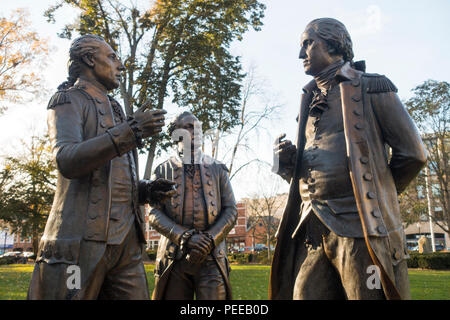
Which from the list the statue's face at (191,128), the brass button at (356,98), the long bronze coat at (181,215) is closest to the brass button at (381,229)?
the brass button at (356,98)

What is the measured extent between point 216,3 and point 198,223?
1809 cm

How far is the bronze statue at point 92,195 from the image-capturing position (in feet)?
8.33

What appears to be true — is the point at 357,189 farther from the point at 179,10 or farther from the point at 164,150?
the point at 179,10

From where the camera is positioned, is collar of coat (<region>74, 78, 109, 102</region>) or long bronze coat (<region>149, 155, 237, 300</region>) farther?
long bronze coat (<region>149, 155, 237, 300</region>)

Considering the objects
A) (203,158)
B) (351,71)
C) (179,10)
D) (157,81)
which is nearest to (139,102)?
(157,81)

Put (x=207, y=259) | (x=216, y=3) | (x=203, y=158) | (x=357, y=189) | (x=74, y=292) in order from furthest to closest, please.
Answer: (x=216, y=3)
(x=203, y=158)
(x=207, y=259)
(x=357, y=189)
(x=74, y=292)

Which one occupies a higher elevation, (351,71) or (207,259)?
(351,71)

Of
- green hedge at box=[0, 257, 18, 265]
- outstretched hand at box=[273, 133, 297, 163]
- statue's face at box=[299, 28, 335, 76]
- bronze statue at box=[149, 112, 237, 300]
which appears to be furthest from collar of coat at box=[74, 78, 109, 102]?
green hedge at box=[0, 257, 18, 265]

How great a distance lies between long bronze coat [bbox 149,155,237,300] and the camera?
13.5ft

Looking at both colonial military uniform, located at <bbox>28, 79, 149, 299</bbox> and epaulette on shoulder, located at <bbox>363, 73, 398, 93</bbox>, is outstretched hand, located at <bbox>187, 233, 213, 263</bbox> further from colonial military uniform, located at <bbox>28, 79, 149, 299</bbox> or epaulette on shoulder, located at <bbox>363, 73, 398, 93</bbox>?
epaulette on shoulder, located at <bbox>363, 73, 398, 93</bbox>

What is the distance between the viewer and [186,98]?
65.0ft

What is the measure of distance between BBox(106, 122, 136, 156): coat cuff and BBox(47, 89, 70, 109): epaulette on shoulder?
48 centimetres

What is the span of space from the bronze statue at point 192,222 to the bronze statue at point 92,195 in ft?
3.44

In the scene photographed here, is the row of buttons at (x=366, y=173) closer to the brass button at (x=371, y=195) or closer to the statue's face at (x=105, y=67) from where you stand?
the brass button at (x=371, y=195)
